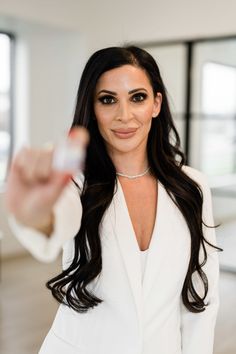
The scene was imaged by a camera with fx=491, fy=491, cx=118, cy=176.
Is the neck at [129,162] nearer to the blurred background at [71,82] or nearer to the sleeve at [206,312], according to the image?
the sleeve at [206,312]

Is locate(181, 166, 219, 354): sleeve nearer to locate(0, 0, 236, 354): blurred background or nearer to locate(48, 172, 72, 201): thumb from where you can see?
locate(48, 172, 72, 201): thumb

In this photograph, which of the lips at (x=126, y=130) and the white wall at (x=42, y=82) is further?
the white wall at (x=42, y=82)

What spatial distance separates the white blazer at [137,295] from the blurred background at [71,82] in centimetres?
Result: 75

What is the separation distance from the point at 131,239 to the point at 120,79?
28 centimetres

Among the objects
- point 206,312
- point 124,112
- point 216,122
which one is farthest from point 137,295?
point 216,122

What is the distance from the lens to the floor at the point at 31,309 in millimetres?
1540

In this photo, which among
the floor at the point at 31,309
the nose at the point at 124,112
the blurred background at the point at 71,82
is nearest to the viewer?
the nose at the point at 124,112

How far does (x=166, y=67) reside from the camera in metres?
3.41

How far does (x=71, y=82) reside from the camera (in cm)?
392

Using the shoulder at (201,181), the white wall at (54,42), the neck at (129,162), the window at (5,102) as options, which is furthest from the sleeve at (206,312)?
the window at (5,102)

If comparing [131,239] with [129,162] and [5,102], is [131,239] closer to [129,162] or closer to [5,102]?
[129,162]

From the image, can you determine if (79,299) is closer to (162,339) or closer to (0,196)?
(162,339)

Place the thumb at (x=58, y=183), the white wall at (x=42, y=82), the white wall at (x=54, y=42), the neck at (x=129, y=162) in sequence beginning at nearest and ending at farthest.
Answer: the thumb at (x=58, y=183) < the neck at (x=129, y=162) < the white wall at (x=54, y=42) < the white wall at (x=42, y=82)

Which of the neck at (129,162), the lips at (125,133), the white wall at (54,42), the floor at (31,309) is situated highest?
the white wall at (54,42)
